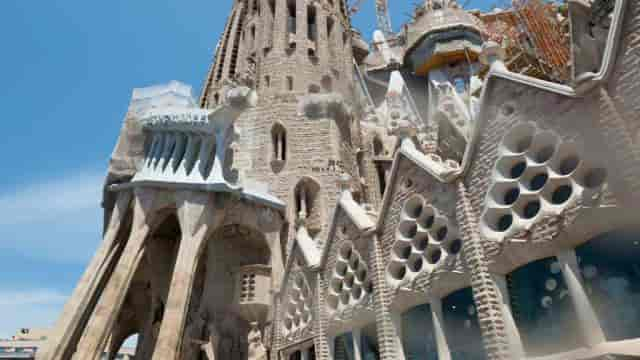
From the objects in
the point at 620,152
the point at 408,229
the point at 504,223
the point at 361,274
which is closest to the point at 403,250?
the point at 408,229

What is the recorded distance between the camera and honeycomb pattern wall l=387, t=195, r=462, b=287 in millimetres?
10516

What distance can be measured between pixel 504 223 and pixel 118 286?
38.4 feet

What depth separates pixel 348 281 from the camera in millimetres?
13539

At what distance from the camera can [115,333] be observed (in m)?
22.8

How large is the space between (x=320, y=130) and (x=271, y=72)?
3.93 m

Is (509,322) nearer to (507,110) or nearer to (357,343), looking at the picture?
(507,110)

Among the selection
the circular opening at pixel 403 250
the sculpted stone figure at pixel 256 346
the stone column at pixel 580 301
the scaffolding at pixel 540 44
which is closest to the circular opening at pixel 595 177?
the stone column at pixel 580 301

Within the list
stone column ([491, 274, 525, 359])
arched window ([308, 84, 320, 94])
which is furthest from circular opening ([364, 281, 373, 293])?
arched window ([308, 84, 320, 94])

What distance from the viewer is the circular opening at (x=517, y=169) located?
9.38 m

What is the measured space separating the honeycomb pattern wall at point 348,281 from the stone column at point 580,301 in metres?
5.21

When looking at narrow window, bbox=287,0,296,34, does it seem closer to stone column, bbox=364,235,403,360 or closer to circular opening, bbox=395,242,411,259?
stone column, bbox=364,235,403,360

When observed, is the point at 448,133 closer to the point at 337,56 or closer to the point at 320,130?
the point at 320,130

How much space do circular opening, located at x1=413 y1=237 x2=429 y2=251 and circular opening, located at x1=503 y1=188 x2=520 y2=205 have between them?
7.03 ft

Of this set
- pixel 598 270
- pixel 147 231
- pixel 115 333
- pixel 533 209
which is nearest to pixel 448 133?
pixel 533 209
